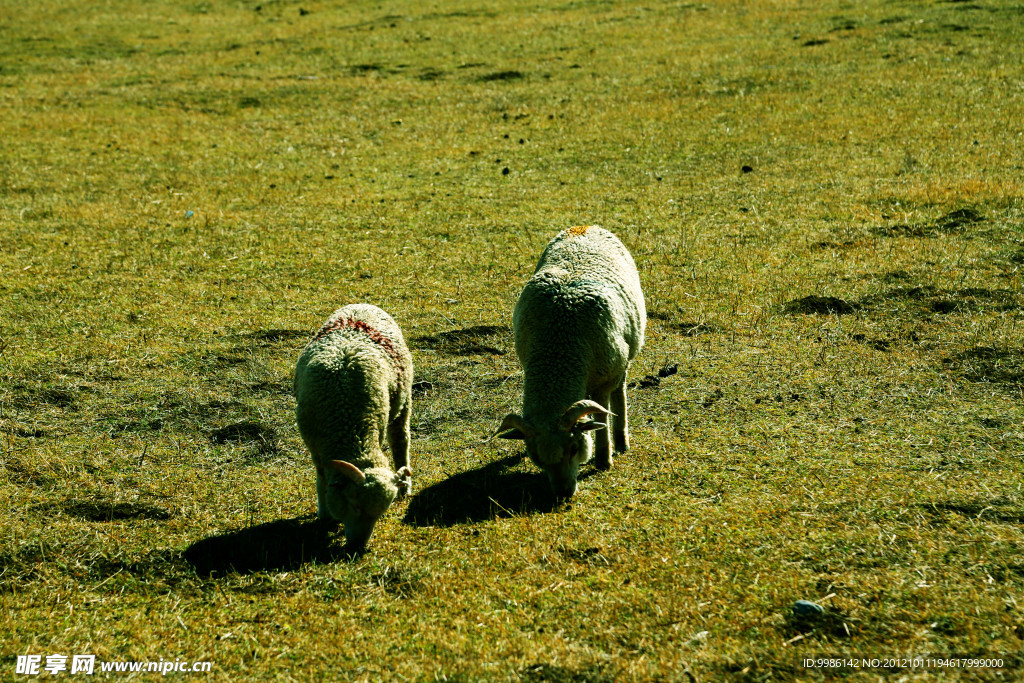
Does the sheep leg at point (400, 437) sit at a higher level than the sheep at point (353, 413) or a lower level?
lower

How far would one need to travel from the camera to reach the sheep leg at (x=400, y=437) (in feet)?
25.3

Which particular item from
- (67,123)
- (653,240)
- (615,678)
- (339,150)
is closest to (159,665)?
(615,678)

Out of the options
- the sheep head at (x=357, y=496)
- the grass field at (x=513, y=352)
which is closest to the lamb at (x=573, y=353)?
the grass field at (x=513, y=352)

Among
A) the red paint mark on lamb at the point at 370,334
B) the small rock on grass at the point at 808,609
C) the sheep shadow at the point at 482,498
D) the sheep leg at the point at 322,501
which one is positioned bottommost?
the sheep shadow at the point at 482,498

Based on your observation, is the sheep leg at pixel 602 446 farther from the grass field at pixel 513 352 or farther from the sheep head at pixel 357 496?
the sheep head at pixel 357 496

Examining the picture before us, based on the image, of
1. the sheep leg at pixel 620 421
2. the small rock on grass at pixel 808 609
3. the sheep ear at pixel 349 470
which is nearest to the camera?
the small rock on grass at pixel 808 609

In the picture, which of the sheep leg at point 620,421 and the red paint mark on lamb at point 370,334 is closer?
the red paint mark on lamb at point 370,334

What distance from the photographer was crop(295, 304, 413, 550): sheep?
21.1ft

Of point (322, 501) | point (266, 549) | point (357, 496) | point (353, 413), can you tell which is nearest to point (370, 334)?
point (353, 413)

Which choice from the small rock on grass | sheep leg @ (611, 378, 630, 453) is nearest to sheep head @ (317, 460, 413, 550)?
sheep leg @ (611, 378, 630, 453)

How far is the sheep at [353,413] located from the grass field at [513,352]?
1.37ft

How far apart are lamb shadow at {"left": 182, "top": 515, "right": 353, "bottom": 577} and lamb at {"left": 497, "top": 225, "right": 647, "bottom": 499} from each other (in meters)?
1.59

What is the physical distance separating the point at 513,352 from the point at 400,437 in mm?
2871

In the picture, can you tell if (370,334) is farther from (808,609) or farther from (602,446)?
(808,609)
